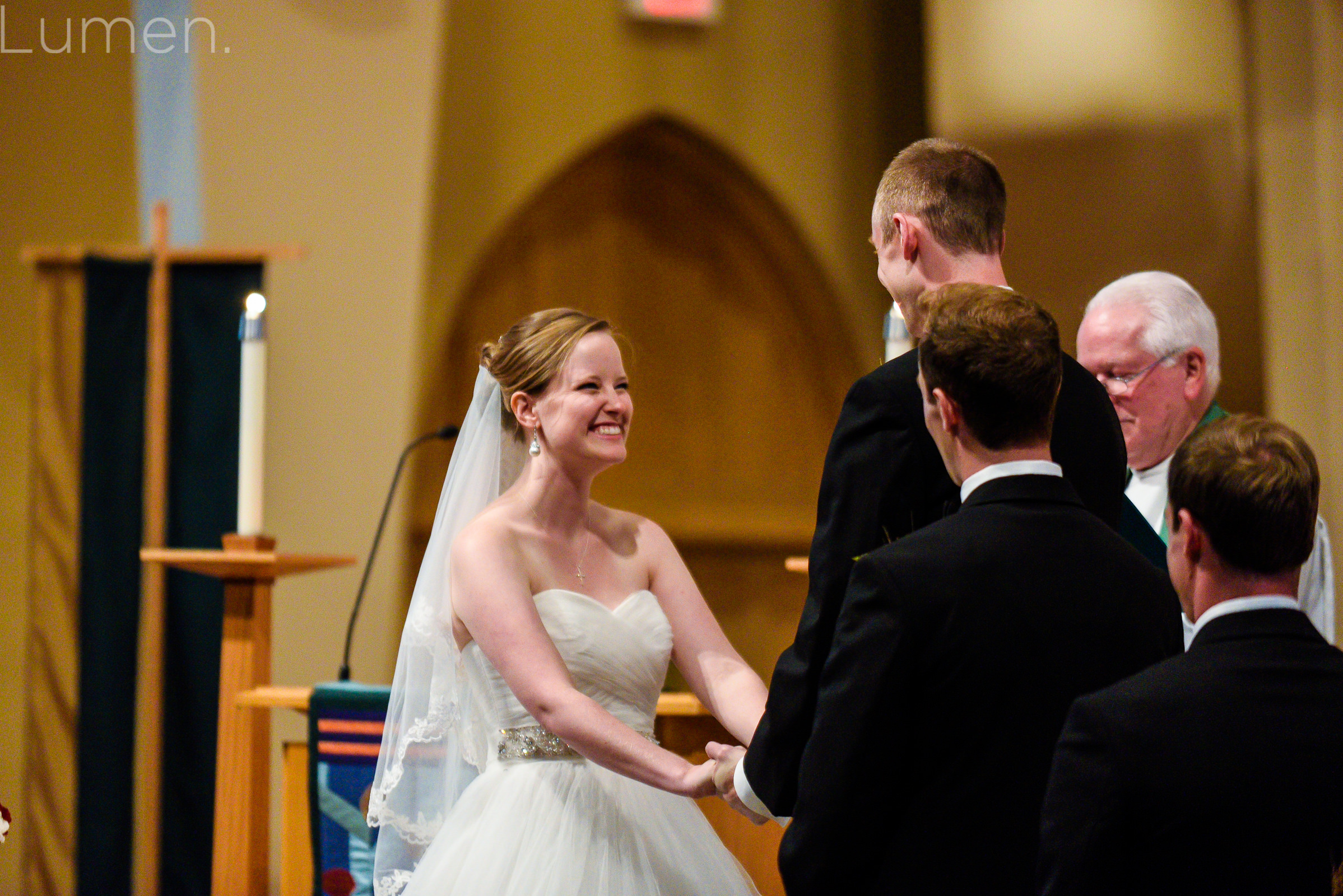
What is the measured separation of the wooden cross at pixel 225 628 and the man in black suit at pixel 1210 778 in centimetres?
200

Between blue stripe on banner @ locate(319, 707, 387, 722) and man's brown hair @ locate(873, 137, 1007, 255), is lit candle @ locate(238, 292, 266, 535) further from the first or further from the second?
man's brown hair @ locate(873, 137, 1007, 255)

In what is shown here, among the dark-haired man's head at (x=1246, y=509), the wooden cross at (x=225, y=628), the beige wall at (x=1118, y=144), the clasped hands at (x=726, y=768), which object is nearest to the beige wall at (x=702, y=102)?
the beige wall at (x=1118, y=144)

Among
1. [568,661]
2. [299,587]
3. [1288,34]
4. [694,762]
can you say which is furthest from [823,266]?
[568,661]

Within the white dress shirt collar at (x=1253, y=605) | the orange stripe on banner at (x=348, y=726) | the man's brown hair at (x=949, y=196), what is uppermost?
the man's brown hair at (x=949, y=196)

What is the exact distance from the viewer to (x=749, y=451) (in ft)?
20.5

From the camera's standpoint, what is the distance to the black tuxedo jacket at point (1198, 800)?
1246 millimetres

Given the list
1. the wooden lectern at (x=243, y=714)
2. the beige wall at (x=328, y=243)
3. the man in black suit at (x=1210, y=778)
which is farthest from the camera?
the beige wall at (x=328, y=243)

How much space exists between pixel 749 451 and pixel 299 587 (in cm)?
222

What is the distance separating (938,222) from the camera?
1804 millimetres

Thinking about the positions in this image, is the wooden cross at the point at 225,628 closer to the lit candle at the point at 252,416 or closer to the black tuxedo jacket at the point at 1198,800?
the lit candle at the point at 252,416

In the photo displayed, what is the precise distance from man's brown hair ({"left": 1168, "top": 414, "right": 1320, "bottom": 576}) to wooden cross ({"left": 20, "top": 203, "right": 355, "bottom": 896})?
2.04 meters

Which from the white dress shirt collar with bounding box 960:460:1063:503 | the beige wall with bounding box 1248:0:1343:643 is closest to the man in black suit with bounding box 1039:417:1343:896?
the white dress shirt collar with bounding box 960:460:1063:503

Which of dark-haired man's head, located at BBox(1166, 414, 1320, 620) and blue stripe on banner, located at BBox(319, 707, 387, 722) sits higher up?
dark-haired man's head, located at BBox(1166, 414, 1320, 620)

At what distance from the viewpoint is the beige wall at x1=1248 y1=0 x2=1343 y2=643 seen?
5.13m
